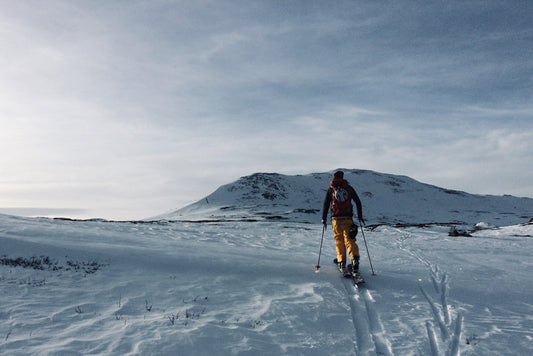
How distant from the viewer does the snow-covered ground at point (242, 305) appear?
4.98 meters

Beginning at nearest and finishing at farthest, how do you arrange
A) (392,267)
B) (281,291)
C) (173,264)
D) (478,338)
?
1. (478,338)
2. (281,291)
3. (173,264)
4. (392,267)

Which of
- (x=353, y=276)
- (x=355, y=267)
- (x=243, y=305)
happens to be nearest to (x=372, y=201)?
(x=353, y=276)

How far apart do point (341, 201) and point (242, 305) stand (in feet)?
15.1

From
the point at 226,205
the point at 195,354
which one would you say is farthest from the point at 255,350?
the point at 226,205

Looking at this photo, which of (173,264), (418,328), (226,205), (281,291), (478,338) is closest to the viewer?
(478,338)

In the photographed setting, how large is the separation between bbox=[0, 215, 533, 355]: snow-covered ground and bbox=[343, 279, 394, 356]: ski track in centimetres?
3

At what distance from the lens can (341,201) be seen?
9.87 m

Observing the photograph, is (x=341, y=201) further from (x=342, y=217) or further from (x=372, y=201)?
(x=372, y=201)

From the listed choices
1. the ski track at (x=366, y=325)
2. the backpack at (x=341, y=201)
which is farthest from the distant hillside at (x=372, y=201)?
the ski track at (x=366, y=325)

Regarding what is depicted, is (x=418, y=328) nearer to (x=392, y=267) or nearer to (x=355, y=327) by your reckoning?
(x=355, y=327)

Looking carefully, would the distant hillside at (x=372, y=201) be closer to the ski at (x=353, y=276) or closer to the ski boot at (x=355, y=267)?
the ski at (x=353, y=276)

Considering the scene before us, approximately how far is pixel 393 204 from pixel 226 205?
178 ft

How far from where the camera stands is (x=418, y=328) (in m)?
5.82

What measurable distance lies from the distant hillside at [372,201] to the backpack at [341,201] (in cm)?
5803
